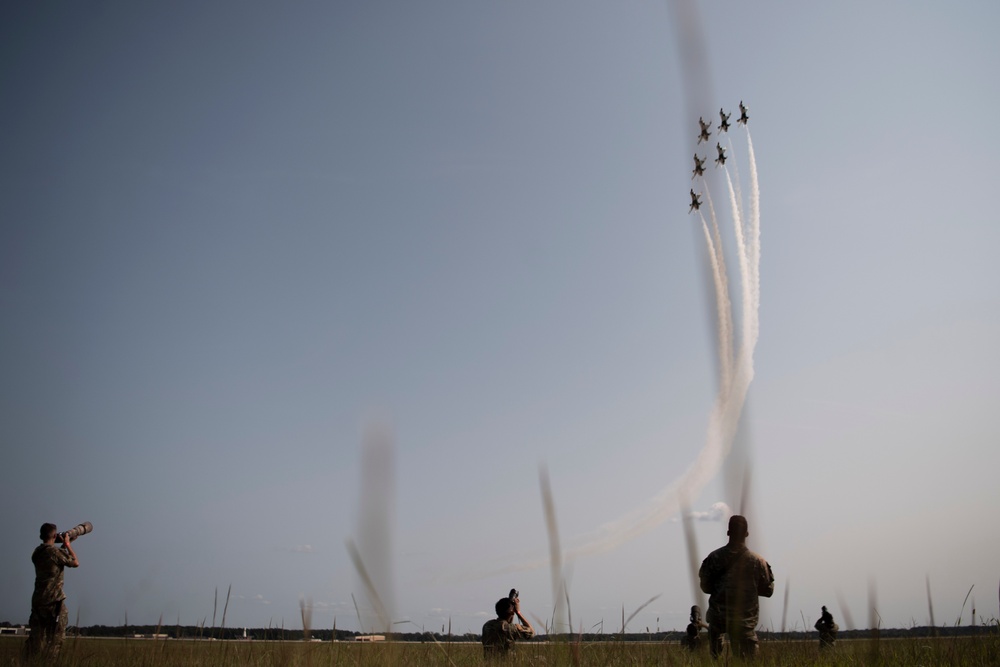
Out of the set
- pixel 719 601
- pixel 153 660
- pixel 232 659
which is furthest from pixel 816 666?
pixel 153 660

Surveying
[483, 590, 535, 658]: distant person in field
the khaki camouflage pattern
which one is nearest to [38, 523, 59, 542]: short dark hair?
[483, 590, 535, 658]: distant person in field

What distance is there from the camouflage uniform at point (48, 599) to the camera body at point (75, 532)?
150 millimetres

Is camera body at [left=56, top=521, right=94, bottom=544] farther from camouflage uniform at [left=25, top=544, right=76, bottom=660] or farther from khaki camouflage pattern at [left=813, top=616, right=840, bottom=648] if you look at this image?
khaki camouflage pattern at [left=813, top=616, right=840, bottom=648]

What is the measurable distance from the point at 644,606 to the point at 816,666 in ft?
9.34

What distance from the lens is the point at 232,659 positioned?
6176 millimetres

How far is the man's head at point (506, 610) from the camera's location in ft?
32.8

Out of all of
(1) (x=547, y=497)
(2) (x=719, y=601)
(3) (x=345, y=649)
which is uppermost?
(1) (x=547, y=497)

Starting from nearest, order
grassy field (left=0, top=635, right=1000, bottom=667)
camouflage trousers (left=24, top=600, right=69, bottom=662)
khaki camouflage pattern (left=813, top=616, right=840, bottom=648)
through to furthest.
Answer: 1. grassy field (left=0, top=635, right=1000, bottom=667)
2. camouflage trousers (left=24, top=600, right=69, bottom=662)
3. khaki camouflage pattern (left=813, top=616, right=840, bottom=648)

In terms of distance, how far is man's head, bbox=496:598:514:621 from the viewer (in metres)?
9.98

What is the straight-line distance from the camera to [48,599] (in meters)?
8.98

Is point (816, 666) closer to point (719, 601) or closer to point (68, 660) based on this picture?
point (719, 601)

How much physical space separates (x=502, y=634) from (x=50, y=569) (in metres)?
6.28

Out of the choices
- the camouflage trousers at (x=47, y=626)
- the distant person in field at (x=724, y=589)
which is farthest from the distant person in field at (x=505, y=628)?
the camouflage trousers at (x=47, y=626)

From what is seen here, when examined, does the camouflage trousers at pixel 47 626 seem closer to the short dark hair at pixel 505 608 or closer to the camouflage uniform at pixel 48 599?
the camouflage uniform at pixel 48 599
